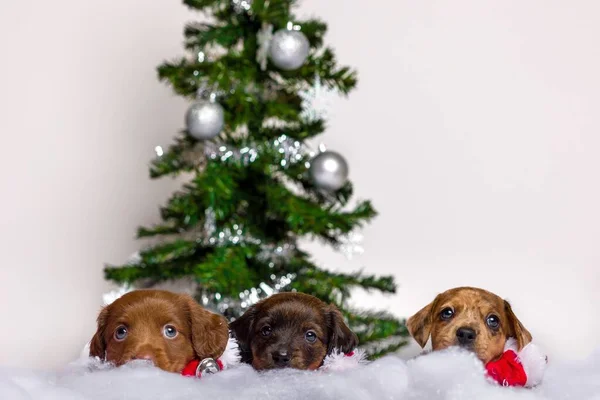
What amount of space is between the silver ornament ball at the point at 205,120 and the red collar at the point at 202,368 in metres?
1.50

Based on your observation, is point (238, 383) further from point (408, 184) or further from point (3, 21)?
point (408, 184)

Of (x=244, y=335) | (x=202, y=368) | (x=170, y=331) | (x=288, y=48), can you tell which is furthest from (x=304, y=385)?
(x=288, y=48)

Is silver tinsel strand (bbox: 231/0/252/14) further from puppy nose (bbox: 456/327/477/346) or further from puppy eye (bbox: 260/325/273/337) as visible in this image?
puppy nose (bbox: 456/327/477/346)

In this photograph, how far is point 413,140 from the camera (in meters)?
4.78

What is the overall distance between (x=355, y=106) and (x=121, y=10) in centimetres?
147

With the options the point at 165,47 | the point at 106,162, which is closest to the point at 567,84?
the point at 165,47

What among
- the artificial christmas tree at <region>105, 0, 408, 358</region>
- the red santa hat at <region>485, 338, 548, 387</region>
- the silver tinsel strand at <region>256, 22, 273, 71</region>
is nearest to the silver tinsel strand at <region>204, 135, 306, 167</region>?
the artificial christmas tree at <region>105, 0, 408, 358</region>

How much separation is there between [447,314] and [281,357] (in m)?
0.42

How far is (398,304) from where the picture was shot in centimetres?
468

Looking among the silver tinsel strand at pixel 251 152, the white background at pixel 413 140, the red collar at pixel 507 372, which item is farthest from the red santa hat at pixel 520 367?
the white background at pixel 413 140

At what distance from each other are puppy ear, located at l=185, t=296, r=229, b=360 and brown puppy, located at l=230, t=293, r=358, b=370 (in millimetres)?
158

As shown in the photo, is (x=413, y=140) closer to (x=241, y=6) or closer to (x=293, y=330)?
(x=241, y=6)

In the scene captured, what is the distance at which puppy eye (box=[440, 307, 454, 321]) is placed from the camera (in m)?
1.91

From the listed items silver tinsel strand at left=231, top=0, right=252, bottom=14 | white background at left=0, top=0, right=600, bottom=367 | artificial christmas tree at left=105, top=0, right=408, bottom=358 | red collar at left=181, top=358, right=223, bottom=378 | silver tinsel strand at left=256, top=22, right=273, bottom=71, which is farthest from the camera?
white background at left=0, top=0, right=600, bottom=367
